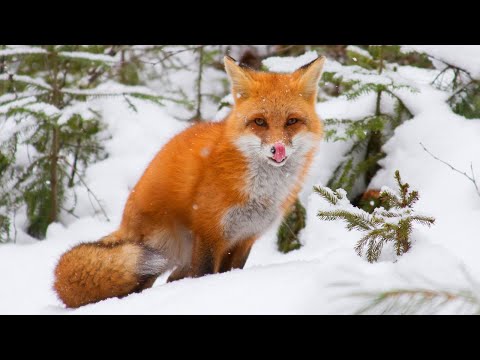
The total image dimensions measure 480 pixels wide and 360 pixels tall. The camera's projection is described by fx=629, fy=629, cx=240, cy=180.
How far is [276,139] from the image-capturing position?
12.3ft

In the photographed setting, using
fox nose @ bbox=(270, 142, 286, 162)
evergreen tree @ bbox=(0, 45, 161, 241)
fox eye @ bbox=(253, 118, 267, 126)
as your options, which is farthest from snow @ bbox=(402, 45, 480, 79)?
evergreen tree @ bbox=(0, 45, 161, 241)

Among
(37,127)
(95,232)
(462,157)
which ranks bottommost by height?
(95,232)

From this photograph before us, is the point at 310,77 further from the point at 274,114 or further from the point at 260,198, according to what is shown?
the point at 260,198

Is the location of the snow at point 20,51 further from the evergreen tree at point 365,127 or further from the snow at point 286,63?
the evergreen tree at point 365,127

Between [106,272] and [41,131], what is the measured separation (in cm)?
357

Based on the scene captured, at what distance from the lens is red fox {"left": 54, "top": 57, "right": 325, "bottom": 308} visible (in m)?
3.79

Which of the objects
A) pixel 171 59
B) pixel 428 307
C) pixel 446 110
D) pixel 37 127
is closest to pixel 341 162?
pixel 446 110

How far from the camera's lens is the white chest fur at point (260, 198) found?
3840 mm

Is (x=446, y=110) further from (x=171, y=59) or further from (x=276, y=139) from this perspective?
(x=171, y=59)

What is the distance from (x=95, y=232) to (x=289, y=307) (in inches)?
181

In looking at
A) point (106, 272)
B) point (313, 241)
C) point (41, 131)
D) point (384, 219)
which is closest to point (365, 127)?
point (313, 241)

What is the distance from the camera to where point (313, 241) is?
5.50m

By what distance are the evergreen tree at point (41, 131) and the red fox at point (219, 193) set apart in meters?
2.46

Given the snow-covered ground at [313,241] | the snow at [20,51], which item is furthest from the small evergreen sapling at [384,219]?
the snow at [20,51]
